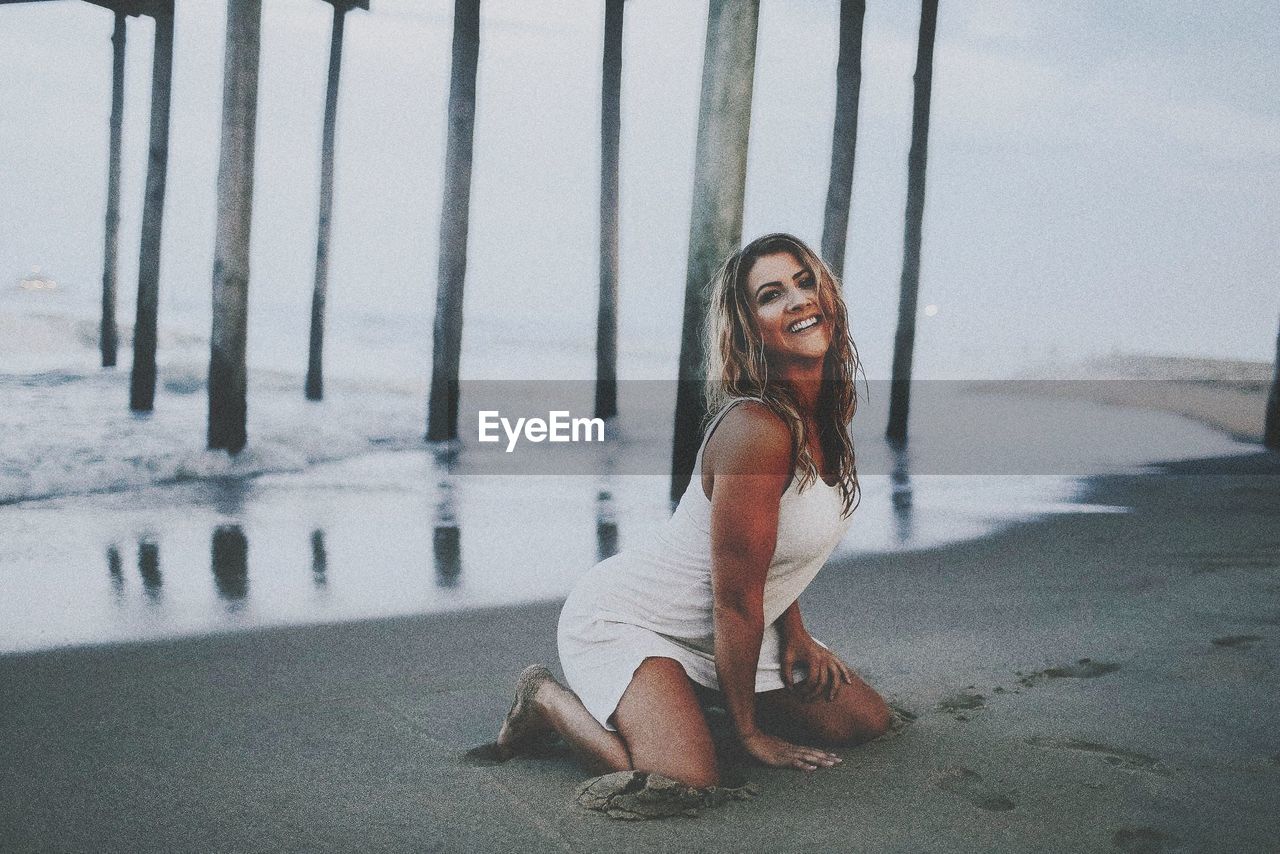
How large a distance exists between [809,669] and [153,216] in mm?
10913

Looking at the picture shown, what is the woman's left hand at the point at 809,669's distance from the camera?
285 centimetres

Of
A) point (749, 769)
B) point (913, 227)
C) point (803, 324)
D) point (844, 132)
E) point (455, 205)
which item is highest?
point (844, 132)

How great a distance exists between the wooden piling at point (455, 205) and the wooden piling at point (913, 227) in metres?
4.01

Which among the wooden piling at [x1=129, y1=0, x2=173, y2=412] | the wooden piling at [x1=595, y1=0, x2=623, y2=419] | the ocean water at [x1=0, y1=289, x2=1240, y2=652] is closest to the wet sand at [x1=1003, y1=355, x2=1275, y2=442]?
the ocean water at [x1=0, y1=289, x2=1240, y2=652]

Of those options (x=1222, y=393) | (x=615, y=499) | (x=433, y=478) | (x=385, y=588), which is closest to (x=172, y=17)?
(x=433, y=478)

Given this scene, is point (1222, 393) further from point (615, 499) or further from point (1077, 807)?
point (1077, 807)

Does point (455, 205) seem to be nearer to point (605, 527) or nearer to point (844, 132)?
point (844, 132)

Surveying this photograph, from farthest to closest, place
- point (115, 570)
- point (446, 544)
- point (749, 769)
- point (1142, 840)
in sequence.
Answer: point (446, 544)
point (115, 570)
point (749, 769)
point (1142, 840)

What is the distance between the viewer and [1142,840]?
2.34 m

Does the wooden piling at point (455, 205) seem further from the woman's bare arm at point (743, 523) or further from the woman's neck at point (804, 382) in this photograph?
the woman's bare arm at point (743, 523)

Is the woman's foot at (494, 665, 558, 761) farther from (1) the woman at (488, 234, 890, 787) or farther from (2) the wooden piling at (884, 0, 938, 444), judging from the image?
(2) the wooden piling at (884, 0, 938, 444)

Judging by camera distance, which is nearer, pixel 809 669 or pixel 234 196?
pixel 809 669

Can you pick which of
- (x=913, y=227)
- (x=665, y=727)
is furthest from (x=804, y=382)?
(x=913, y=227)

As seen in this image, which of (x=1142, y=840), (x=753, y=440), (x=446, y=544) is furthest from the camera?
(x=446, y=544)
